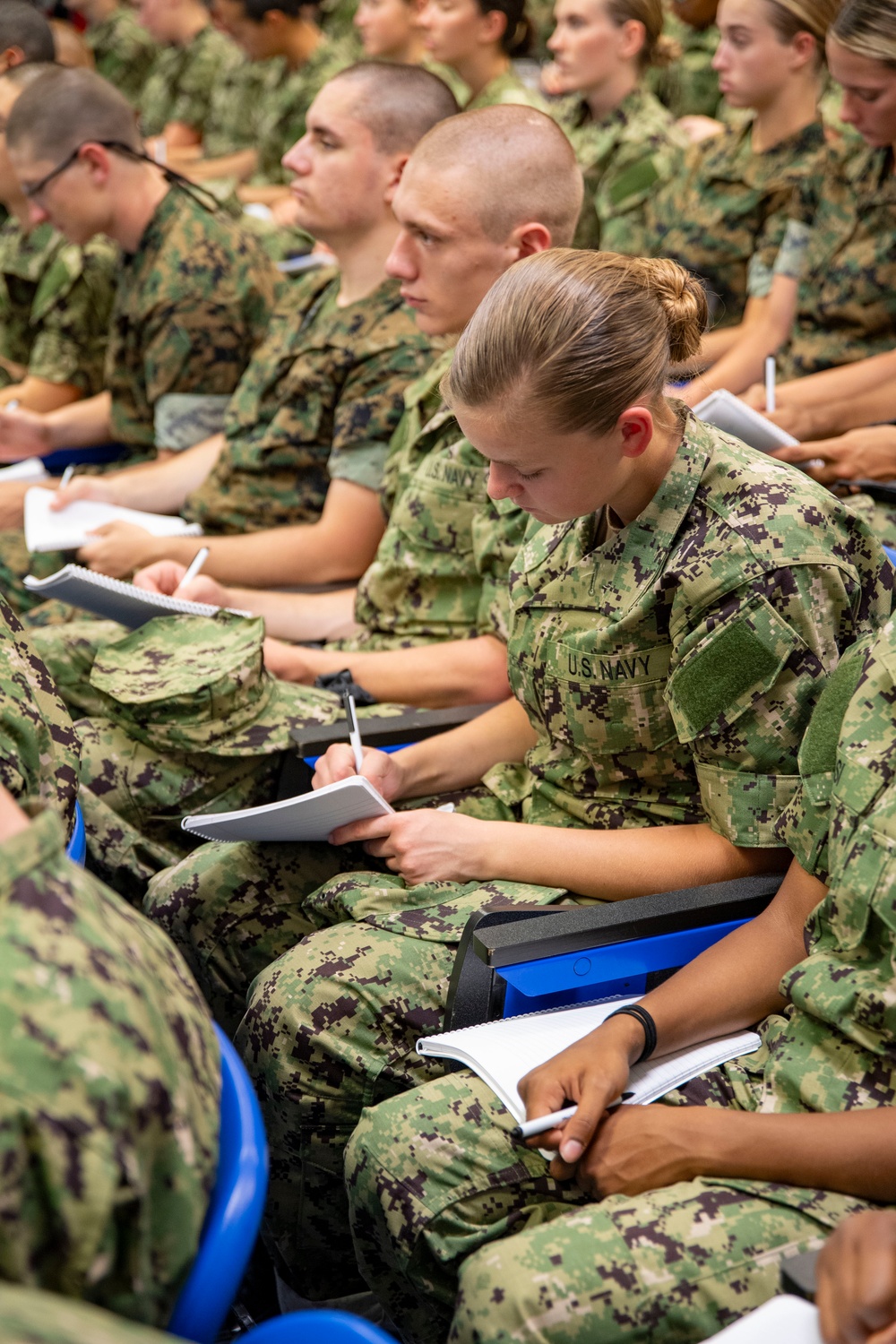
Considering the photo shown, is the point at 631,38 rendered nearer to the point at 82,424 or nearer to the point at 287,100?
the point at 82,424

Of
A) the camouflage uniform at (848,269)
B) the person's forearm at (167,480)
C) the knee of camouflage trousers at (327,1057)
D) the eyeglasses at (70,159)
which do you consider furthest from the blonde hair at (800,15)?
the knee of camouflage trousers at (327,1057)

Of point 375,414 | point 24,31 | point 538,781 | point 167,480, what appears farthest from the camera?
point 24,31

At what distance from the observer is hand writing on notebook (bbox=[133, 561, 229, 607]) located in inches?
92.8

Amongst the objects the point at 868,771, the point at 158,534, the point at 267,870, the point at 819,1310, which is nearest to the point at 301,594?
the point at 158,534

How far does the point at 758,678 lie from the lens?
145 centimetres

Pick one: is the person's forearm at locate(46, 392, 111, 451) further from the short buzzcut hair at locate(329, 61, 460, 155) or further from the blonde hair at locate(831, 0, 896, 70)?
the blonde hair at locate(831, 0, 896, 70)

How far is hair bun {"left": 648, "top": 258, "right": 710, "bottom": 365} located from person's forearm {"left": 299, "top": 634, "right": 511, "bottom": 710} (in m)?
0.69

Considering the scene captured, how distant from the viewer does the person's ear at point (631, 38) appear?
13.0 feet

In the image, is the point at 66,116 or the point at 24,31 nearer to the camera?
the point at 66,116

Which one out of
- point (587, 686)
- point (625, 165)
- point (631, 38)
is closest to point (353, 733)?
point (587, 686)

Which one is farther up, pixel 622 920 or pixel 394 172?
pixel 394 172

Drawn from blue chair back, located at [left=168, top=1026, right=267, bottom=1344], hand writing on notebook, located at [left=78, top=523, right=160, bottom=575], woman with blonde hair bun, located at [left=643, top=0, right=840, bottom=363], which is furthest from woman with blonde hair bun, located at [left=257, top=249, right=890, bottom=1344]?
woman with blonde hair bun, located at [left=643, top=0, right=840, bottom=363]

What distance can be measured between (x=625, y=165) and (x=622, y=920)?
10.7 feet

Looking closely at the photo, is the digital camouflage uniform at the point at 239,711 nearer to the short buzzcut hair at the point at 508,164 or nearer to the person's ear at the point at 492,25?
the short buzzcut hair at the point at 508,164
